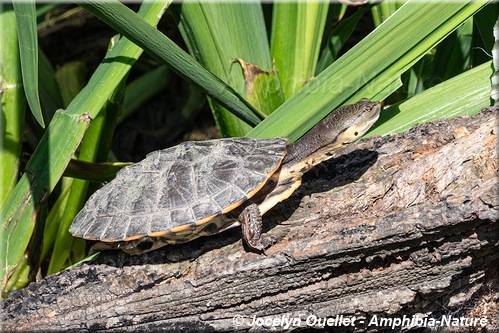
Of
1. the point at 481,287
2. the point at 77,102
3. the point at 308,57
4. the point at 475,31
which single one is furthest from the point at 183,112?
the point at 481,287

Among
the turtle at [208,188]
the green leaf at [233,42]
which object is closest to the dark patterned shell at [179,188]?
the turtle at [208,188]

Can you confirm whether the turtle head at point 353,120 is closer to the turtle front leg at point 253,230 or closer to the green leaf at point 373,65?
the green leaf at point 373,65

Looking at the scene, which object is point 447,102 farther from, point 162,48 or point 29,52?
point 29,52

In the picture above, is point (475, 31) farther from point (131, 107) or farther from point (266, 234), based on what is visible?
point (131, 107)

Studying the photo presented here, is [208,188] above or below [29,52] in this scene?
below

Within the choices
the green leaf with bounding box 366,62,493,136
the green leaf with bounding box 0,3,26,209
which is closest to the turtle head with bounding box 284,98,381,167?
the green leaf with bounding box 366,62,493,136

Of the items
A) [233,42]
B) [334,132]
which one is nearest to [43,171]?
[233,42]

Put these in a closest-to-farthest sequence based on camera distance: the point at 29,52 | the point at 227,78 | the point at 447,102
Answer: the point at 29,52 < the point at 447,102 < the point at 227,78
